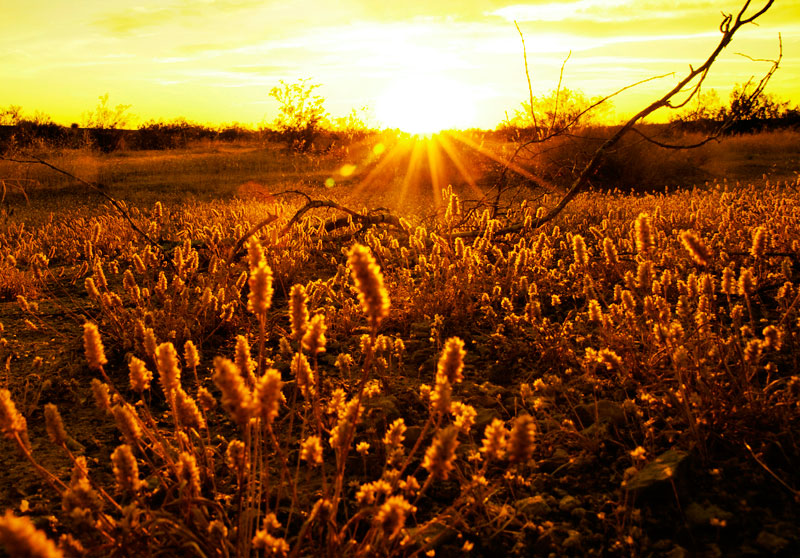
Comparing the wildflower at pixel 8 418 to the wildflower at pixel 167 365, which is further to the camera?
the wildflower at pixel 167 365

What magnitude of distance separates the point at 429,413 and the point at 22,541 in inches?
71.6

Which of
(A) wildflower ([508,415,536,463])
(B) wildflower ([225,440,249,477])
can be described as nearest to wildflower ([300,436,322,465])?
(B) wildflower ([225,440,249,477])

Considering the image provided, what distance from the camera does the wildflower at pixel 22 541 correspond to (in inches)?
32.5

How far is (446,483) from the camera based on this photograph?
2.01 meters

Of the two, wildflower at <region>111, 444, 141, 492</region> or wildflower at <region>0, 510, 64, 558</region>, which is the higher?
wildflower at <region>0, 510, 64, 558</region>

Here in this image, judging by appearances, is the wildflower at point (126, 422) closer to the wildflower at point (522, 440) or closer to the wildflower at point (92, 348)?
the wildflower at point (92, 348)

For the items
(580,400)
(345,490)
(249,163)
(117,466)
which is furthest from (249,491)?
(249,163)

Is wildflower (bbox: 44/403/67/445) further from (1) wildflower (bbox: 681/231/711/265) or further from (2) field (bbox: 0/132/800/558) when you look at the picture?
(1) wildflower (bbox: 681/231/711/265)

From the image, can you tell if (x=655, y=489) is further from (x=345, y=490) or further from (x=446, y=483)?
(x=345, y=490)

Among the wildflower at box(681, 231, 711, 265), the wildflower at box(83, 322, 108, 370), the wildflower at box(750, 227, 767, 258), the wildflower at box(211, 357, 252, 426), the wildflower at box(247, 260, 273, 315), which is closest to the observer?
the wildflower at box(211, 357, 252, 426)

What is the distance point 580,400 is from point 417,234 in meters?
2.83

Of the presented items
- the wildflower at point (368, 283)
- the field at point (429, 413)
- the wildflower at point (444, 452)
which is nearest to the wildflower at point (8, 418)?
the field at point (429, 413)

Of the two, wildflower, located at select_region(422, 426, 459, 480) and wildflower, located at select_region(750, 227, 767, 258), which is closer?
wildflower, located at select_region(422, 426, 459, 480)

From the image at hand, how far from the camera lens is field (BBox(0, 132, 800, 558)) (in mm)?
1393
